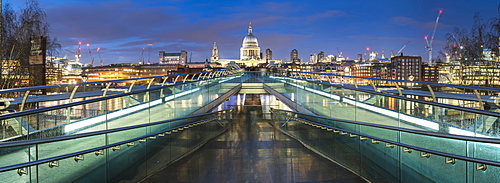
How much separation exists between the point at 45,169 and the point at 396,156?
4101 mm

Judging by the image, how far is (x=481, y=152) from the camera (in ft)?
11.0

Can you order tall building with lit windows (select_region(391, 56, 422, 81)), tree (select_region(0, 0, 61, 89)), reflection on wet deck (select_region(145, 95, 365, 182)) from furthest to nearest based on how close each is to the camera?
tall building with lit windows (select_region(391, 56, 422, 81)) → tree (select_region(0, 0, 61, 89)) → reflection on wet deck (select_region(145, 95, 365, 182))

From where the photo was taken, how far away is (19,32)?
938 inches

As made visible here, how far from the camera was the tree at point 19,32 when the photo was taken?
2289 centimetres

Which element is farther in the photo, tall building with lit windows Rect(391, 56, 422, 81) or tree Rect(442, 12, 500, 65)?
tall building with lit windows Rect(391, 56, 422, 81)

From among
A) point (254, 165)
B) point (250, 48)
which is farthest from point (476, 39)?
point (250, 48)

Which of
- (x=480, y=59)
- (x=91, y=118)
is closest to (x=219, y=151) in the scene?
(x=91, y=118)

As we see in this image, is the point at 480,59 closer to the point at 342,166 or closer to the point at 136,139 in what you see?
the point at 342,166

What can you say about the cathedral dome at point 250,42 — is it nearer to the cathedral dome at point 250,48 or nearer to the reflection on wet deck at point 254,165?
the cathedral dome at point 250,48

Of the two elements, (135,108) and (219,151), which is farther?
(219,151)

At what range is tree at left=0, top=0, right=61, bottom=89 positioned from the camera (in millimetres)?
22891

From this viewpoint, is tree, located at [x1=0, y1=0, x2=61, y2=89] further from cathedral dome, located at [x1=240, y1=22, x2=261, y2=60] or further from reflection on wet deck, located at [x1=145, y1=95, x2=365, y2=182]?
cathedral dome, located at [x1=240, y1=22, x2=261, y2=60]

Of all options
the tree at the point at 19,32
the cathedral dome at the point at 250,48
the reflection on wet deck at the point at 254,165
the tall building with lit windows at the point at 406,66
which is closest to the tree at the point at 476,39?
the reflection on wet deck at the point at 254,165

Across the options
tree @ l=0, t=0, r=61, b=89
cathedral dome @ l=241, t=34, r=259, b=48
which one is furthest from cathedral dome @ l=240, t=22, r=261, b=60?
tree @ l=0, t=0, r=61, b=89
